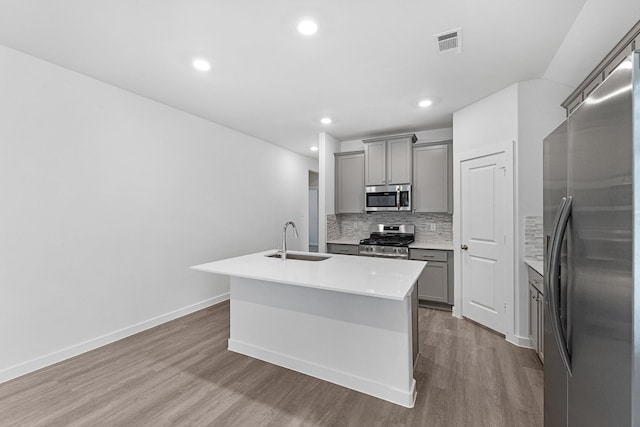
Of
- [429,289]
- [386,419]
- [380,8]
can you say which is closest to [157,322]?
[386,419]

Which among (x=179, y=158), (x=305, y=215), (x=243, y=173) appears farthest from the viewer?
(x=305, y=215)

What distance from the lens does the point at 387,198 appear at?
4.47 metres

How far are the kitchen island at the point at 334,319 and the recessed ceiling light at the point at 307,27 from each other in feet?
5.78

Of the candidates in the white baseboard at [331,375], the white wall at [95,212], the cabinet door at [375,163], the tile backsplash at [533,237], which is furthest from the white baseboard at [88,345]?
the tile backsplash at [533,237]

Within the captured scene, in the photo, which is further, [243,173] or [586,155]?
[243,173]

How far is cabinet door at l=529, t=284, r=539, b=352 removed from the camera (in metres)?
2.54

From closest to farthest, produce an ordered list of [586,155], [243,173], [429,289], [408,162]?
[586,155] < [429,289] < [408,162] < [243,173]

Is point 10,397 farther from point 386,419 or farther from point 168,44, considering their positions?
point 168,44

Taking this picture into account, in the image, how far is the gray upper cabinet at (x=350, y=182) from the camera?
4.79 metres

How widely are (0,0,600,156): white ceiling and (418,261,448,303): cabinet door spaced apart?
2080mm

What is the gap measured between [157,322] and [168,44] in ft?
9.53

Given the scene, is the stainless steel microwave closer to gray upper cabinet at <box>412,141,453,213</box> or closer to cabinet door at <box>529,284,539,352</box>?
gray upper cabinet at <box>412,141,453,213</box>

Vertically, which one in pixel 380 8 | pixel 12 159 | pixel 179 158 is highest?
pixel 380 8

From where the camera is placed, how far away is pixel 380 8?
1818 millimetres
